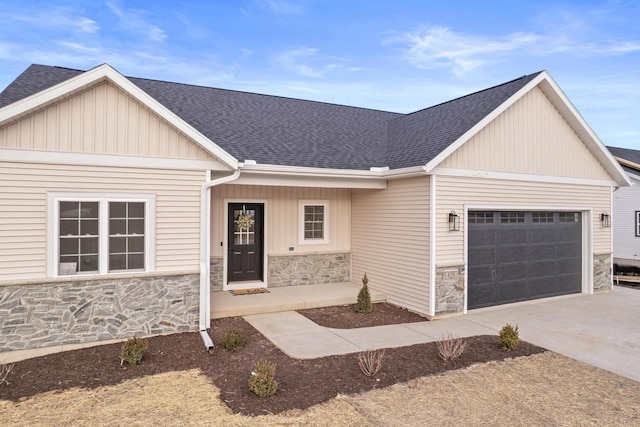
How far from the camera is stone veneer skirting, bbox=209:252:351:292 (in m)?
9.95

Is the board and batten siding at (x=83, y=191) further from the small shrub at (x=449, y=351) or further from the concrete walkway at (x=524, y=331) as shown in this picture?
the small shrub at (x=449, y=351)

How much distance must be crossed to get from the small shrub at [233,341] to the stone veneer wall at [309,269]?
4.03m

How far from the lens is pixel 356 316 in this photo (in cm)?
868

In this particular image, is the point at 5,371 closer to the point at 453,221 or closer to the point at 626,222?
the point at 453,221

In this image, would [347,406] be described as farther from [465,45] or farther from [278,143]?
[465,45]

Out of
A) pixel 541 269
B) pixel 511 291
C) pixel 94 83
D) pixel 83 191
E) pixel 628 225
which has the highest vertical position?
pixel 94 83

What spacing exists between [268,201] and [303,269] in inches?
83.0

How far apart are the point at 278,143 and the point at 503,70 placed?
46.6 ft

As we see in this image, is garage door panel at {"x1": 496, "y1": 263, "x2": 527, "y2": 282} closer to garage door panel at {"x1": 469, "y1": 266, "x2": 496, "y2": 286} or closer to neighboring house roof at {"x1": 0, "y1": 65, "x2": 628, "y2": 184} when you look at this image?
garage door panel at {"x1": 469, "y1": 266, "x2": 496, "y2": 286}

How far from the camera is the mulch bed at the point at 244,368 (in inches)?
192

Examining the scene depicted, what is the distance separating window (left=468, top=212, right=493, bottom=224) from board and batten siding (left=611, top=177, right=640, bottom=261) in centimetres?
1026

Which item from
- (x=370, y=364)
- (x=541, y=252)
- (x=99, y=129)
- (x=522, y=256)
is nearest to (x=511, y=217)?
(x=522, y=256)

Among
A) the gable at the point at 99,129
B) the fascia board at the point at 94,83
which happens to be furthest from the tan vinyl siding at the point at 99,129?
the fascia board at the point at 94,83

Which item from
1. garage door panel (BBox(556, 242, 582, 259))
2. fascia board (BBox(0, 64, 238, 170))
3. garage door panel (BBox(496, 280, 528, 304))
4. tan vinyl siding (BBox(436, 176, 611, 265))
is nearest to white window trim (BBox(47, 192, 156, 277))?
fascia board (BBox(0, 64, 238, 170))
